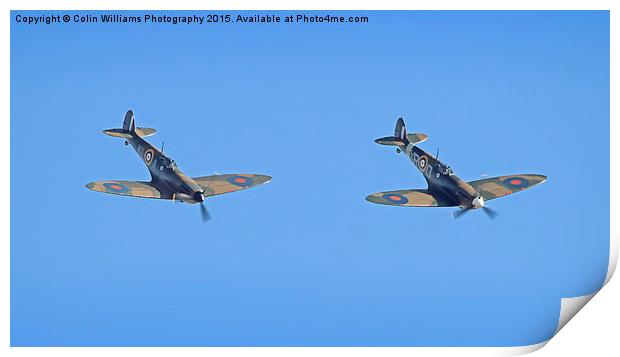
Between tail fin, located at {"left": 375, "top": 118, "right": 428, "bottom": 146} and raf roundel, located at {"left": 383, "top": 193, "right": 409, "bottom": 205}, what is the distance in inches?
11.0

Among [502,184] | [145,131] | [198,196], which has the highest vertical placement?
[145,131]

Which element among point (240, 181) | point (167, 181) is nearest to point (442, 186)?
point (240, 181)

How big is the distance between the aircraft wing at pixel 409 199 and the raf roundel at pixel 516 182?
32 cm

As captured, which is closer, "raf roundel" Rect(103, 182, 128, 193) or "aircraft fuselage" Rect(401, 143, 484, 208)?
"raf roundel" Rect(103, 182, 128, 193)

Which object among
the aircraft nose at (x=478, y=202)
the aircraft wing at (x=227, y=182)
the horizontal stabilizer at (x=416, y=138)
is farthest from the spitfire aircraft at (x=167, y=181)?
the aircraft nose at (x=478, y=202)

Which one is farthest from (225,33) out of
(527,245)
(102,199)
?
(527,245)

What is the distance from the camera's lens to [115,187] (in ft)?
16.2

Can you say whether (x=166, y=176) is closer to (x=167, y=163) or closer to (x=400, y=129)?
(x=167, y=163)

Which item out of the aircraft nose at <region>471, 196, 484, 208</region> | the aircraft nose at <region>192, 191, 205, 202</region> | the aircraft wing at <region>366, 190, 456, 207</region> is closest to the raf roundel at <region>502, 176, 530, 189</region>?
the aircraft nose at <region>471, 196, 484, 208</region>

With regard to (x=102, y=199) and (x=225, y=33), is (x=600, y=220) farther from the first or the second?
(x=102, y=199)

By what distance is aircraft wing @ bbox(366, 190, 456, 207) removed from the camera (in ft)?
16.4

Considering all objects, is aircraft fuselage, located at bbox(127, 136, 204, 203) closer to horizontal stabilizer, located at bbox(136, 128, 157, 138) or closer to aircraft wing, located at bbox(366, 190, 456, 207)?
horizontal stabilizer, located at bbox(136, 128, 157, 138)

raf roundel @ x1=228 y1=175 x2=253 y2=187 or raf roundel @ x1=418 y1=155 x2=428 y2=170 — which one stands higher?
raf roundel @ x1=418 y1=155 x2=428 y2=170
